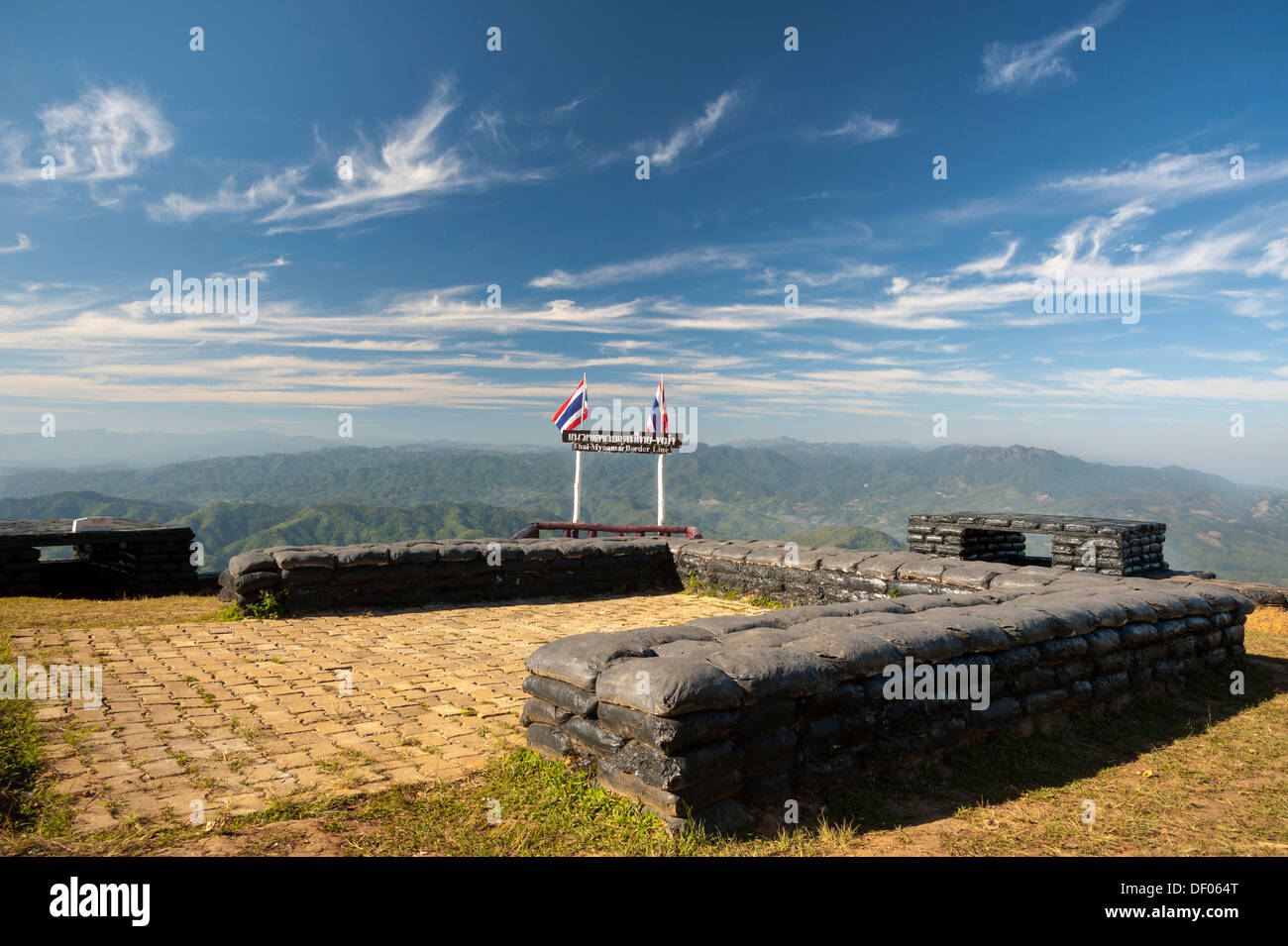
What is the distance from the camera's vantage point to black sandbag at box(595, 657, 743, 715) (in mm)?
3416

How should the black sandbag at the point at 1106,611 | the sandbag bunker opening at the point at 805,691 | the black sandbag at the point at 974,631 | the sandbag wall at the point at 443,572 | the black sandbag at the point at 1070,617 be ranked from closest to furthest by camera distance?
the sandbag bunker opening at the point at 805,691, the black sandbag at the point at 974,631, the black sandbag at the point at 1070,617, the black sandbag at the point at 1106,611, the sandbag wall at the point at 443,572

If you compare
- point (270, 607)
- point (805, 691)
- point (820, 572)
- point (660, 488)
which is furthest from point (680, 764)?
point (660, 488)

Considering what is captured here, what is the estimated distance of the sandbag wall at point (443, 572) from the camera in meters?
9.04

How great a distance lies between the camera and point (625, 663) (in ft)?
12.5

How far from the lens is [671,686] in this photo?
3438 mm

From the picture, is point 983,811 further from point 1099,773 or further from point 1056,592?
point 1056,592

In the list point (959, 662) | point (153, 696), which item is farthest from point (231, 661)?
point (959, 662)

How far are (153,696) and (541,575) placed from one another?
6038 mm

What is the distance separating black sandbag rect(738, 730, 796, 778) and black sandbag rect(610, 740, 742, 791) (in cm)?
8

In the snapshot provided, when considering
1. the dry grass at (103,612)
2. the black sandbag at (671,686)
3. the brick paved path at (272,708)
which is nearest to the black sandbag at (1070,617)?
the black sandbag at (671,686)

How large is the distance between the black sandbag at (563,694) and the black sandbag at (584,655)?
43 mm

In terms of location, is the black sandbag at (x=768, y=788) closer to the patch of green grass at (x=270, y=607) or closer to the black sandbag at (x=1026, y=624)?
the black sandbag at (x=1026, y=624)

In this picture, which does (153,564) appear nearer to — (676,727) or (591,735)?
(591,735)

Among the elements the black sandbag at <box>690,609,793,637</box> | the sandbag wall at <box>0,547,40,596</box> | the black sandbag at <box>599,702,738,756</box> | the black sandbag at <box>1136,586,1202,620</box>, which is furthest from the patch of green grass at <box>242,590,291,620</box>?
the black sandbag at <box>1136,586,1202,620</box>
